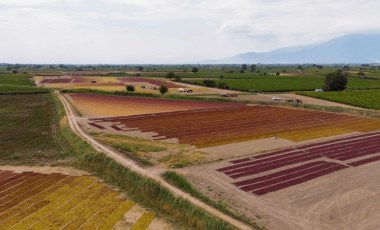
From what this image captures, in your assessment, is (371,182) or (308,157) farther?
(308,157)

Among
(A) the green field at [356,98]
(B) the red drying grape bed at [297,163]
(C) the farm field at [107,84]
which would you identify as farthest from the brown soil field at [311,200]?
(C) the farm field at [107,84]

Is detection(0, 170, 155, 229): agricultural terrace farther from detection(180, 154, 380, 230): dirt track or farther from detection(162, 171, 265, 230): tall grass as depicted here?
detection(180, 154, 380, 230): dirt track

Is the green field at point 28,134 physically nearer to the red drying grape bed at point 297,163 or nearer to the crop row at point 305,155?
the crop row at point 305,155

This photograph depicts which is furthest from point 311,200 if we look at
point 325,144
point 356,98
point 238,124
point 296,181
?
point 356,98

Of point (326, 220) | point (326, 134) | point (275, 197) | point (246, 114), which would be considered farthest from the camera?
point (246, 114)

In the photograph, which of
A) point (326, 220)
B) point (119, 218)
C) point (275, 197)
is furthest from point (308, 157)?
point (119, 218)

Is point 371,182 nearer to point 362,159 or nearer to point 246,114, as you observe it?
point 362,159
